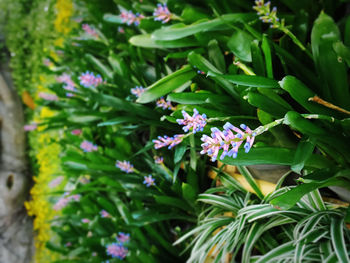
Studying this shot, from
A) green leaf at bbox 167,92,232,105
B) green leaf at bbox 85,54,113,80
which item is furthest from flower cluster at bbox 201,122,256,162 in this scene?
green leaf at bbox 85,54,113,80

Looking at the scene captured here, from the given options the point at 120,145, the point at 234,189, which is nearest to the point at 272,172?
the point at 234,189

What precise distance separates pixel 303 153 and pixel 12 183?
10.8 feet

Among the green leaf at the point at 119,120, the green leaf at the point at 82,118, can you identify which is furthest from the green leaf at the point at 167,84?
the green leaf at the point at 82,118

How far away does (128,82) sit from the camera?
44.3 inches

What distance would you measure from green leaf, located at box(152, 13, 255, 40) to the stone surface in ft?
9.22

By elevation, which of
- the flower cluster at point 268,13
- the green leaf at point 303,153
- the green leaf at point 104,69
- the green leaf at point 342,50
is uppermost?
the flower cluster at point 268,13

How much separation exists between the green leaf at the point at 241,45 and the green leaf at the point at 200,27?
6 centimetres

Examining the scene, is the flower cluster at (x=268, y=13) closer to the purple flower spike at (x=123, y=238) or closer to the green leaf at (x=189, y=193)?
the green leaf at (x=189, y=193)

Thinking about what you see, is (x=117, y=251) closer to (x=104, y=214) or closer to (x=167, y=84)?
(x=104, y=214)

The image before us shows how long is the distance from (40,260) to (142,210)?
7.69 ft

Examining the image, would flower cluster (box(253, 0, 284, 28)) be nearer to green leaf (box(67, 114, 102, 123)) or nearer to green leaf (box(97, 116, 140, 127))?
green leaf (box(97, 116, 140, 127))

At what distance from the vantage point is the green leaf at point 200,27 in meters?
0.88

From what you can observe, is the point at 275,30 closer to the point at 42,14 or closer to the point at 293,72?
the point at 293,72

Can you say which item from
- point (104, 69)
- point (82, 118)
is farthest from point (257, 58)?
point (82, 118)
